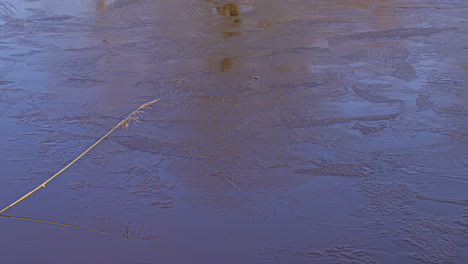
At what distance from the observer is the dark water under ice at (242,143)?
2951 mm

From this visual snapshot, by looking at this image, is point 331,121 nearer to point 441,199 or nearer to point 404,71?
point 441,199

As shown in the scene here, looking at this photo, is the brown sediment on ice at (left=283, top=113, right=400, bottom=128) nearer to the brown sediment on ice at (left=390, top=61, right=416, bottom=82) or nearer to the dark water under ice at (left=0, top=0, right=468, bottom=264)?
the dark water under ice at (left=0, top=0, right=468, bottom=264)

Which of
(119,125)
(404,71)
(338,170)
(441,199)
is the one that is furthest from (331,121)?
(119,125)

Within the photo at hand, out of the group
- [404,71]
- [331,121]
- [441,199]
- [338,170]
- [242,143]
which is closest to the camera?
[441,199]

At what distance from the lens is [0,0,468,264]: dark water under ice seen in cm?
295

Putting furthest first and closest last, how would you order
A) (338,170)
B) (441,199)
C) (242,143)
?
(242,143)
(338,170)
(441,199)

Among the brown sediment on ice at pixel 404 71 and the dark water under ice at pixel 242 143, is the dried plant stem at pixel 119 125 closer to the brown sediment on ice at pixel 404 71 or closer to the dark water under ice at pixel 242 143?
the dark water under ice at pixel 242 143

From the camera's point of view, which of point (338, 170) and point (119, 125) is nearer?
point (338, 170)

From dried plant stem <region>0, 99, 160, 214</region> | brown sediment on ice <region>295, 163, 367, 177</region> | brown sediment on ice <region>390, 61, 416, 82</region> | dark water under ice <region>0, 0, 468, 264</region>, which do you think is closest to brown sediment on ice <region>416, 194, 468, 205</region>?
dark water under ice <region>0, 0, 468, 264</region>

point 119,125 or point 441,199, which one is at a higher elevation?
point 119,125

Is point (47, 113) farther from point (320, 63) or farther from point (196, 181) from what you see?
point (320, 63)

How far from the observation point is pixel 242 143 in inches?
159

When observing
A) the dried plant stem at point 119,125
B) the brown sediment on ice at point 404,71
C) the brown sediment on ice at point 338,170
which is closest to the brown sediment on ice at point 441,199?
the brown sediment on ice at point 338,170

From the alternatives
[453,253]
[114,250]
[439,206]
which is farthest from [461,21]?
[114,250]
